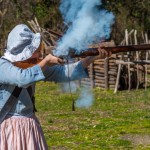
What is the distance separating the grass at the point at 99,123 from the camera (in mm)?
9070

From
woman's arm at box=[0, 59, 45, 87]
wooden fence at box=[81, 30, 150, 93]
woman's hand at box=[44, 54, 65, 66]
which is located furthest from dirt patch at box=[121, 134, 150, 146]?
wooden fence at box=[81, 30, 150, 93]

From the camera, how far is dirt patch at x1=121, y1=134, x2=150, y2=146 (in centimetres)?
925

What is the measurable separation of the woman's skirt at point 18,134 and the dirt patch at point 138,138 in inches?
182

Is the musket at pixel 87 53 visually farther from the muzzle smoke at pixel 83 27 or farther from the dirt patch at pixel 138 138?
the dirt patch at pixel 138 138

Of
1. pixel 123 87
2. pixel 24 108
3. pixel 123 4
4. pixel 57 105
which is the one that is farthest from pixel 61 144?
pixel 123 4

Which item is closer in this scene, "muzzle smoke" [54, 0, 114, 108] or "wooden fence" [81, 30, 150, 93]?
"muzzle smoke" [54, 0, 114, 108]

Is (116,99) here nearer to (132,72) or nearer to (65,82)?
(132,72)

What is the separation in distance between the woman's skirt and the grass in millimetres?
2791

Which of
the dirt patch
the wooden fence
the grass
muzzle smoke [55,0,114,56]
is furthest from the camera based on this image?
the wooden fence

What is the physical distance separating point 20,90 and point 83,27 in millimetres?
856

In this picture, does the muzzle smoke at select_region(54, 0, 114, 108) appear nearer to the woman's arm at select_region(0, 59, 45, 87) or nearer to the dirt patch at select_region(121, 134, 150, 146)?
the woman's arm at select_region(0, 59, 45, 87)

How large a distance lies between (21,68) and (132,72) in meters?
13.8

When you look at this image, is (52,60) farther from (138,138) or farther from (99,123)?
(99,123)

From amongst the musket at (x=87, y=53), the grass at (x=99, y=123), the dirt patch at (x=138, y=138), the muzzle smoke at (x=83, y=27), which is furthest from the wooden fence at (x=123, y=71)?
the musket at (x=87, y=53)
